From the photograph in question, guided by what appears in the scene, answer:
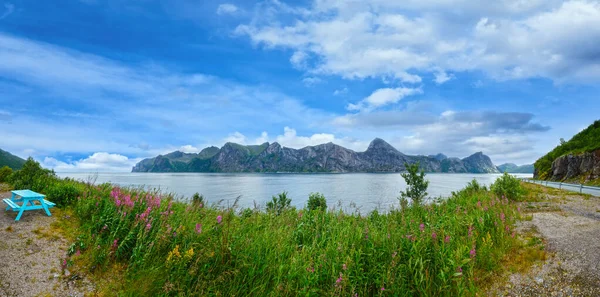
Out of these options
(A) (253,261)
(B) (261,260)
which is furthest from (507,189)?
(A) (253,261)

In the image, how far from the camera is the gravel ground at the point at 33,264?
18.8 ft

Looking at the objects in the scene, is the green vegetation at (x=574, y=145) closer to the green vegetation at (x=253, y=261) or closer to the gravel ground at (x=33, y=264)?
the green vegetation at (x=253, y=261)

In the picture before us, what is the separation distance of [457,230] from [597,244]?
391 centimetres

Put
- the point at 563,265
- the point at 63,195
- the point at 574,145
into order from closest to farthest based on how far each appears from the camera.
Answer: the point at 563,265
the point at 63,195
the point at 574,145

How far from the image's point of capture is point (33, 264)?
21.2 feet

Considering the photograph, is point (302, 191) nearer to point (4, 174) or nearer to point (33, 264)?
point (4, 174)

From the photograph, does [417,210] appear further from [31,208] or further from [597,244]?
[31,208]

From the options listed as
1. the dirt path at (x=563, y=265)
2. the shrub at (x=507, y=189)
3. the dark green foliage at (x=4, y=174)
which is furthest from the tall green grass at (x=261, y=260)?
the dark green foliage at (x=4, y=174)

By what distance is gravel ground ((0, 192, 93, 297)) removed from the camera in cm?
573

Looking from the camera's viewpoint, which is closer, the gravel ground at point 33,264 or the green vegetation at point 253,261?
the green vegetation at point 253,261

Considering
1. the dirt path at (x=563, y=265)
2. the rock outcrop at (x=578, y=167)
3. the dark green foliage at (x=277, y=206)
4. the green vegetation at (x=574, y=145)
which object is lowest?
the dirt path at (x=563, y=265)

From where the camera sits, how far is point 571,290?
6336 millimetres

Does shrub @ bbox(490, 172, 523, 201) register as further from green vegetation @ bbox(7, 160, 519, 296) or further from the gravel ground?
the gravel ground

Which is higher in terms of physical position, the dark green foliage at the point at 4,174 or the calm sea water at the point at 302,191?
the dark green foliage at the point at 4,174
